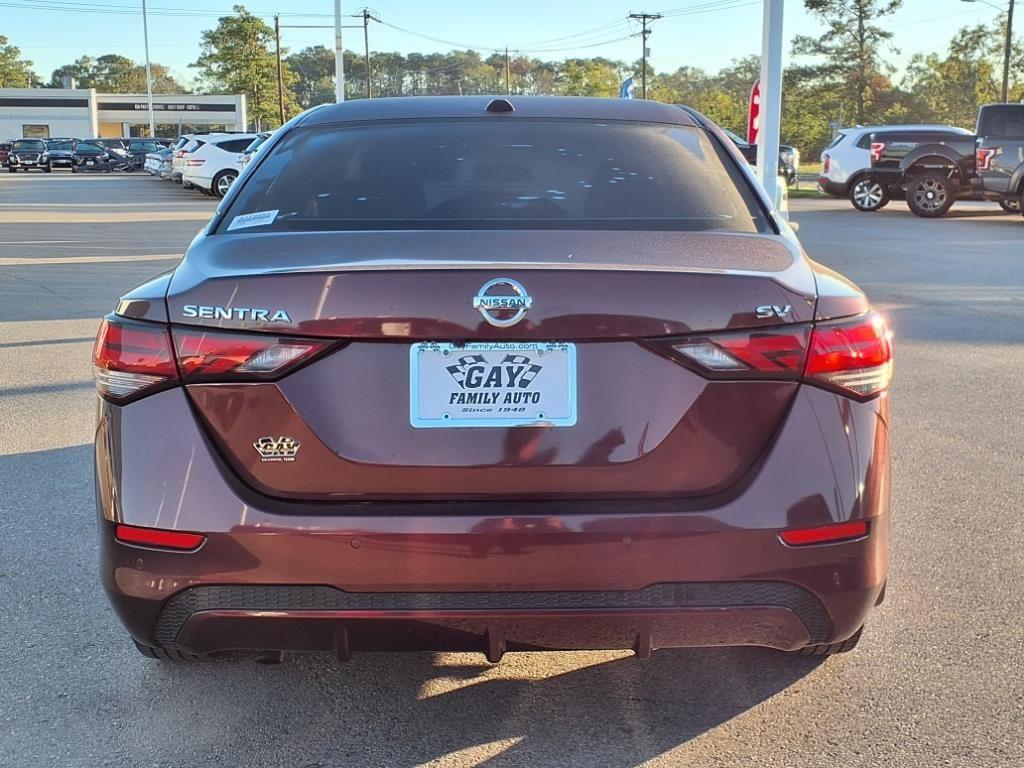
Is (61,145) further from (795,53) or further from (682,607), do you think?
(682,607)

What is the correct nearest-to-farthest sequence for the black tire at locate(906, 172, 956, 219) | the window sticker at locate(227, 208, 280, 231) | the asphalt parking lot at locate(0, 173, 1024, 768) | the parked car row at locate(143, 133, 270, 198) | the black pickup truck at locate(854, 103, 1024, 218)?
the asphalt parking lot at locate(0, 173, 1024, 768), the window sticker at locate(227, 208, 280, 231), the black pickup truck at locate(854, 103, 1024, 218), the black tire at locate(906, 172, 956, 219), the parked car row at locate(143, 133, 270, 198)

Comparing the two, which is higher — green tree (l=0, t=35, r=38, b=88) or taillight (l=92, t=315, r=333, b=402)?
green tree (l=0, t=35, r=38, b=88)

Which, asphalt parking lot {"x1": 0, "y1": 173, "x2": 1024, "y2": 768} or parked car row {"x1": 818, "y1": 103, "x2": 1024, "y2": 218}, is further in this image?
parked car row {"x1": 818, "y1": 103, "x2": 1024, "y2": 218}

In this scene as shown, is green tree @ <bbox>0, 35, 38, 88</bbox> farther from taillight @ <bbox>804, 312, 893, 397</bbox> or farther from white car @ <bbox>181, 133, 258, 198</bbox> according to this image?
taillight @ <bbox>804, 312, 893, 397</bbox>

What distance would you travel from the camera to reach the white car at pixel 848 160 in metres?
23.5

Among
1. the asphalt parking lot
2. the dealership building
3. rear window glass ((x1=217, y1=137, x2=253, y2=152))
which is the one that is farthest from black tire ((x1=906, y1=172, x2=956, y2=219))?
the dealership building

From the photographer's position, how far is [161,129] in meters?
103

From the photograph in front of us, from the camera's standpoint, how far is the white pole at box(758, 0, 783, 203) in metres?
11.1

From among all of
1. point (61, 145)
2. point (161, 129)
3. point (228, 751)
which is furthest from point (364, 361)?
point (161, 129)

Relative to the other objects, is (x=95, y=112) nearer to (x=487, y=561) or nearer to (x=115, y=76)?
(x=115, y=76)

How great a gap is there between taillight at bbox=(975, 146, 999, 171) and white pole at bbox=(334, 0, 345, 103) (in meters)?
13.7

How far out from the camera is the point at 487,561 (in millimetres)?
2256

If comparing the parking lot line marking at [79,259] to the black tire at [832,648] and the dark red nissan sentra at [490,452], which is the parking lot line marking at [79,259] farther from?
the black tire at [832,648]

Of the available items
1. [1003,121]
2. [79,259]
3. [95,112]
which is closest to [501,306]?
[79,259]
